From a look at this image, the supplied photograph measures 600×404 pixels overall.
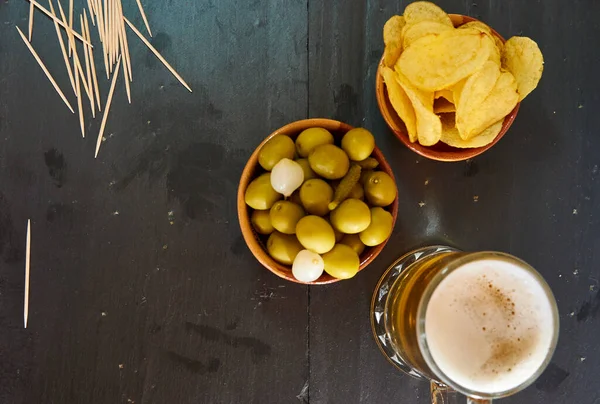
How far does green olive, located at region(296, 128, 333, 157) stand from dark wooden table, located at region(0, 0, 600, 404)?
0.48 feet

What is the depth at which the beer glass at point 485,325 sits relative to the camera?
64 cm

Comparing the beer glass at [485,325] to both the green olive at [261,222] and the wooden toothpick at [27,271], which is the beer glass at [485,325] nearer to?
the green olive at [261,222]

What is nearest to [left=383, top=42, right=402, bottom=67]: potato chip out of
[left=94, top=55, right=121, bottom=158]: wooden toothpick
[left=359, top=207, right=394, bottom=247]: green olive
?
[left=359, top=207, right=394, bottom=247]: green olive

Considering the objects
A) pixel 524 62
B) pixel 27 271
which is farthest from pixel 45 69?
pixel 524 62

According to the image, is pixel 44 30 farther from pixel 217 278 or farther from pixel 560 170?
pixel 560 170

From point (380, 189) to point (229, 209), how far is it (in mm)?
268

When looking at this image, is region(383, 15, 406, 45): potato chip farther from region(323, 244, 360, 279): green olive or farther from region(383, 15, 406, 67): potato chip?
region(323, 244, 360, 279): green olive

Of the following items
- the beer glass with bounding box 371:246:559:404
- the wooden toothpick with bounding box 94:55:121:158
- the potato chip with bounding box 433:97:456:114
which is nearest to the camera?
the beer glass with bounding box 371:246:559:404

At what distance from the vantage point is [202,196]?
2.74ft

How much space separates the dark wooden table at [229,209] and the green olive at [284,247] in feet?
0.42

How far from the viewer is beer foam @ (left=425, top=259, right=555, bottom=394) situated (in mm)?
643

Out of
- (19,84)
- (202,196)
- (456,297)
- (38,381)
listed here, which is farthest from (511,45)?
(38,381)

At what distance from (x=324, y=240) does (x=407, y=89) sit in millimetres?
236

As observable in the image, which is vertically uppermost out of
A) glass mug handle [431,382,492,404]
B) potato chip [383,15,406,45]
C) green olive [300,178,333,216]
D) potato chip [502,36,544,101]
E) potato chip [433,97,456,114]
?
potato chip [383,15,406,45]
